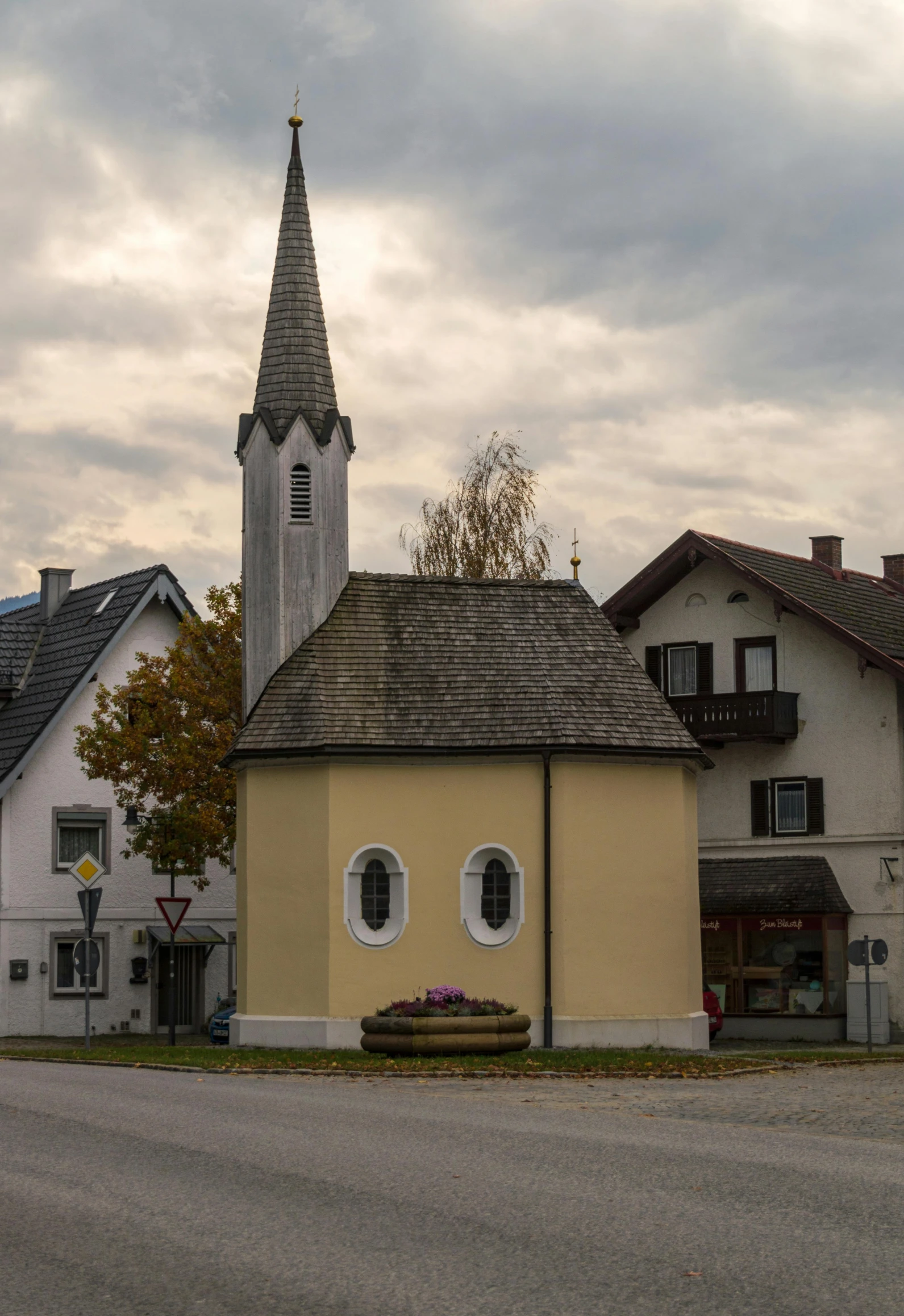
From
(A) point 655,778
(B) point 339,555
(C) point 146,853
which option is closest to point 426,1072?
(A) point 655,778

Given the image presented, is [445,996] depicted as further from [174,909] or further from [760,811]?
[760,811]

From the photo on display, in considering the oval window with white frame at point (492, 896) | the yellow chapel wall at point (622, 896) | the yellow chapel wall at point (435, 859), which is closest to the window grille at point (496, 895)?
the oval window with white frame at point (492, 896)

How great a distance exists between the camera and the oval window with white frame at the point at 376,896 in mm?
26469

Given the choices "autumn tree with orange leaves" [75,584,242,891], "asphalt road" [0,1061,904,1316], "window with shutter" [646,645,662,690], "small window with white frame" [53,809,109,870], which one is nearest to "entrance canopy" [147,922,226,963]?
"small window with white frame" [53,809,109,870]

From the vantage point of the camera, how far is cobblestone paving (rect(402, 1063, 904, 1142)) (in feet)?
48.7

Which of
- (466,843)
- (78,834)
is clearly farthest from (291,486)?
(78,834)

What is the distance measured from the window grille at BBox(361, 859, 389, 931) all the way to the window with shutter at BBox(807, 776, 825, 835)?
12.8m

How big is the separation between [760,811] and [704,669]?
361 cm

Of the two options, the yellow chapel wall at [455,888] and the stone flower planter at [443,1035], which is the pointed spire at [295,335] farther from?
the stone flower planter at [443,1035]

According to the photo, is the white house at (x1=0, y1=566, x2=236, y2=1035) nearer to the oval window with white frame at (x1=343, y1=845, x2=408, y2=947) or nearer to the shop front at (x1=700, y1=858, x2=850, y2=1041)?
the shop front at (x1=700, y1=858, x2=850, y2=1041)

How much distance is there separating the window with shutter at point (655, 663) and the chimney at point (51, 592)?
15.2 metres

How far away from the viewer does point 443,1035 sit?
2295 centimetres

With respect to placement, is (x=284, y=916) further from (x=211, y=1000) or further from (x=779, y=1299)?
(x=779, y=1299)

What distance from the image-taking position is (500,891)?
1062 inches
